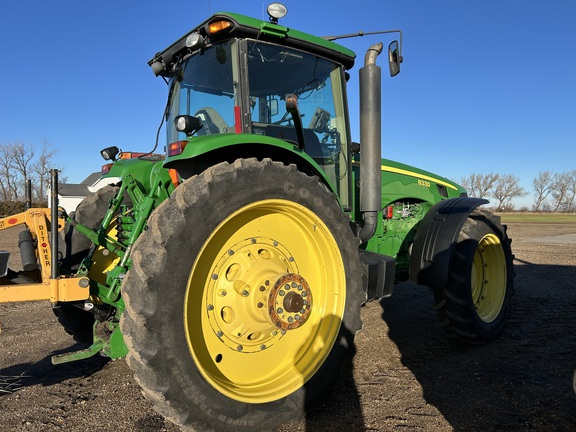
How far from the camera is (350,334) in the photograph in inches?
110

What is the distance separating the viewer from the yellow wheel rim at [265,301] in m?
2.39

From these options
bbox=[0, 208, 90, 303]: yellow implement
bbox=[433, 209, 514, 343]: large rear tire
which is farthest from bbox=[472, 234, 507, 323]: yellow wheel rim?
bbox=[0, 208, 90, 303]: yellow implement

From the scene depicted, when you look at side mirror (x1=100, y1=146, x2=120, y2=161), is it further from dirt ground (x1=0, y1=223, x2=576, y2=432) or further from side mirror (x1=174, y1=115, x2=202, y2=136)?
dirt ground (x1=0, y1=223, x2=576, y2=432)

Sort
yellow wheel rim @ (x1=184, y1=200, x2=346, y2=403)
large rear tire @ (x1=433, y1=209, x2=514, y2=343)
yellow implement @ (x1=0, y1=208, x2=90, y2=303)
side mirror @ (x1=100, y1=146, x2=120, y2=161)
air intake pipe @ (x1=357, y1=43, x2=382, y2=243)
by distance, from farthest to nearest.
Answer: large rear tire @ (x1=433, y1=209, x2=514, y2=343)
side mirror @ (x1=100, y1=146, x2=120, y2=161)
air intake pipe @ (x1=357, y1=43, x2=382, y2=243)
yellow wheel rim @ (x1=184, y1=200, x2=346, y2=403)
yellow implement @ (x1=0, y1=208, x2=90, y2=303)

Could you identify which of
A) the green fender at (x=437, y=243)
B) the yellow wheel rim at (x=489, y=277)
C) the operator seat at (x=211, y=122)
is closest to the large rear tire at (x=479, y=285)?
the yellow wheel rim at (x=489, y=277)

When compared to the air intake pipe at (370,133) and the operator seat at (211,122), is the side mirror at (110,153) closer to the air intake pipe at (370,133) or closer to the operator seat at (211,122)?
the operator seat at (211,122)

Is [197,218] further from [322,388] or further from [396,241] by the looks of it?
[396,241]

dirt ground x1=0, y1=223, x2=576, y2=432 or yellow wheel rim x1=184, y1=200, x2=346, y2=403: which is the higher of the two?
yellow wheel rim x1=184, y1=200, x2=346, y2=403

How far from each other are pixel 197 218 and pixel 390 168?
2.78 metres

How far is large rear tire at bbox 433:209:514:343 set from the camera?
12.7ft

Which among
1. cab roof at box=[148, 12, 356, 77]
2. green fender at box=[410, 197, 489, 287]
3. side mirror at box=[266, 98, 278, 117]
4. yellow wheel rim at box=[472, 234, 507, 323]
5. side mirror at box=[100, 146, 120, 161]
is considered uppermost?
cab roof at box=[148, 12, 356, 77]

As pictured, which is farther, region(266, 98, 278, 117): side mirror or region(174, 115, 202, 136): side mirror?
region(266, 98, 278, 117): side mirror

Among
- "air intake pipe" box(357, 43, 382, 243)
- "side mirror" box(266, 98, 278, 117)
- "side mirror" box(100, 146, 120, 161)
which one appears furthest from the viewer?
"side mirror" box(100, 146, 120, 161)

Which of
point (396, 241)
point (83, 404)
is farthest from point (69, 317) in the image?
point (396, 241)
